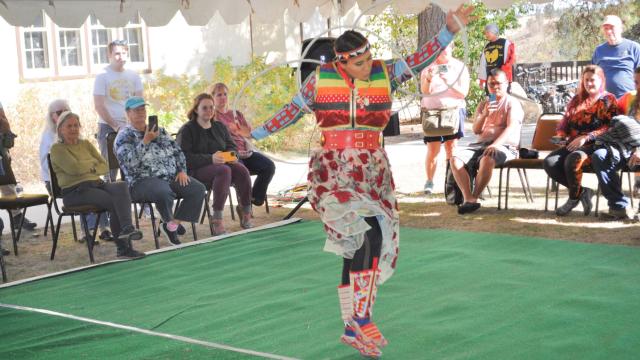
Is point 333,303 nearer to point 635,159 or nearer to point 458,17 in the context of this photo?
point 458,17

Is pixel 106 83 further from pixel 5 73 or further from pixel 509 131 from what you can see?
pixel 5 73

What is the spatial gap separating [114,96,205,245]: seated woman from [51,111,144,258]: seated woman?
11.3 inches

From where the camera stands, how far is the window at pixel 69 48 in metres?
12.5

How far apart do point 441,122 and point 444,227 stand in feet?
5.86

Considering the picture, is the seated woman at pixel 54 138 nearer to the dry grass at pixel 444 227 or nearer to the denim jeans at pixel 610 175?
the dry grass at pixel 444 227

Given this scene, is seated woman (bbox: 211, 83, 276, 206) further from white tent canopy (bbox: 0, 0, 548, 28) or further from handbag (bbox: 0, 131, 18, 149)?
handbag (bbox: 0, 131, 18, 149)

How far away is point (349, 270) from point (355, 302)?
0.53ft

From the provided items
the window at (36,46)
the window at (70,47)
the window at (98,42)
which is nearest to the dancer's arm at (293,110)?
the window at (36,46)

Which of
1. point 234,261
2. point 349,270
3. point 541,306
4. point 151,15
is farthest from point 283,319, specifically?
point 151,15

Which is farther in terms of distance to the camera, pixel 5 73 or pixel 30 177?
pixel 5 73

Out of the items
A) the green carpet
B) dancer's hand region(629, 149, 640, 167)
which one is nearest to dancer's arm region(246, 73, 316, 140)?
the green carpet

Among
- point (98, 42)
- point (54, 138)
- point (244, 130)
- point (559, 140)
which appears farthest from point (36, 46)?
point (244, 130)

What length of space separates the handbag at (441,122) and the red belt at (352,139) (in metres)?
4.62

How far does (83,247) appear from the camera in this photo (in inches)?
288
